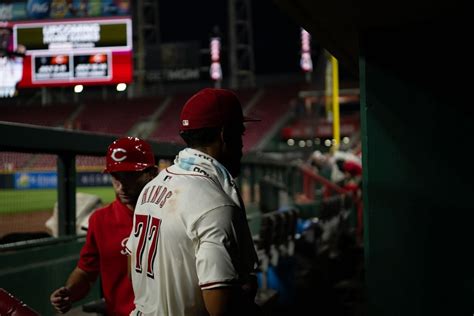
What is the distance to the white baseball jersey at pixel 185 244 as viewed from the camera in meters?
1.88

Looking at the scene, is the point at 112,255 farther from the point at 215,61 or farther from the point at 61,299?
the point at 215,61

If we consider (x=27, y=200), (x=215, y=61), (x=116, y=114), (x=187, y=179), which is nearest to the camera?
(x=187, y=179)

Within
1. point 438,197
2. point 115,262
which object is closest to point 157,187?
point 115,262

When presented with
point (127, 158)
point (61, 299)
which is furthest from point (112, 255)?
point (127, 158)

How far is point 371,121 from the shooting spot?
3.02 m

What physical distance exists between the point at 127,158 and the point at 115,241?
Answer: 1.39ft

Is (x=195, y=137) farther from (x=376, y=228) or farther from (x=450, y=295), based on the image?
(x=450, y=295)

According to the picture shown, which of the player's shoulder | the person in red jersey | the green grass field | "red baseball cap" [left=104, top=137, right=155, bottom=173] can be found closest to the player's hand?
the person in red jersey

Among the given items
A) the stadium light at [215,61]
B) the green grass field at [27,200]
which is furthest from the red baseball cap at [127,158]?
the stadium light at [215,61]

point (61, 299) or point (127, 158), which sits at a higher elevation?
point (127, 158)

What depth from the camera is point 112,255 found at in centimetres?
317

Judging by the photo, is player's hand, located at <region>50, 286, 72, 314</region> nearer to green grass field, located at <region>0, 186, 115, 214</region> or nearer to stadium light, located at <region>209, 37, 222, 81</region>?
green grass field, located at <region>0, 186, 115, 214</region>

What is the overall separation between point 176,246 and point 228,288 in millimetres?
232

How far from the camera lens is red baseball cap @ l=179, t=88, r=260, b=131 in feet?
6.84
